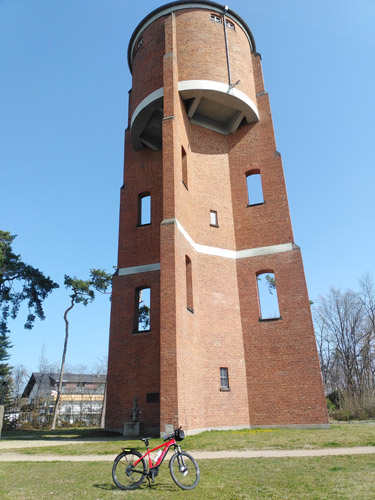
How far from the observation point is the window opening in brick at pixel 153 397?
13.6m

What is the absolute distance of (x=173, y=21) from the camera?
17.8 metres

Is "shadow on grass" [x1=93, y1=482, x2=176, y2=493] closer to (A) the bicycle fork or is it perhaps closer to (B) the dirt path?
(A) the bicycle fork

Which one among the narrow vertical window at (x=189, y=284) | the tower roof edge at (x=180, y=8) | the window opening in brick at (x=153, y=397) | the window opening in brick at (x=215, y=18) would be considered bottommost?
the window opening in brick at (x=153, y=397)

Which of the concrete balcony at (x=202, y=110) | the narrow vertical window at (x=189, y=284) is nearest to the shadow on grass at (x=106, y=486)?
the narrow vertical window at (x=189, y=284)

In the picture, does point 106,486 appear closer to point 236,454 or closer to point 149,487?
point 149,487

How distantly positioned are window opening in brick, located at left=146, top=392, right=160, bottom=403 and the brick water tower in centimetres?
5

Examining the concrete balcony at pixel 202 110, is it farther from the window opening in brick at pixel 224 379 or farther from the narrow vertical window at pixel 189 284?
the window opening in brick at pixel 224 379

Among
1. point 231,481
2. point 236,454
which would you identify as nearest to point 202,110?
point 236,454

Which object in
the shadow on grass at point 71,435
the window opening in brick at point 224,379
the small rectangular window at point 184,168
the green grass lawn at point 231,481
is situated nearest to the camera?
the green grass lawn at point 231,481

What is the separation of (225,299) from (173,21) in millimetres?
13096

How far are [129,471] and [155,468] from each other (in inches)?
14.9

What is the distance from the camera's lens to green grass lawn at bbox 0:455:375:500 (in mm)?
4633

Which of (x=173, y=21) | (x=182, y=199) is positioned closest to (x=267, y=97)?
(x=173, y=21)

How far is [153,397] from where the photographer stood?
13.6m
